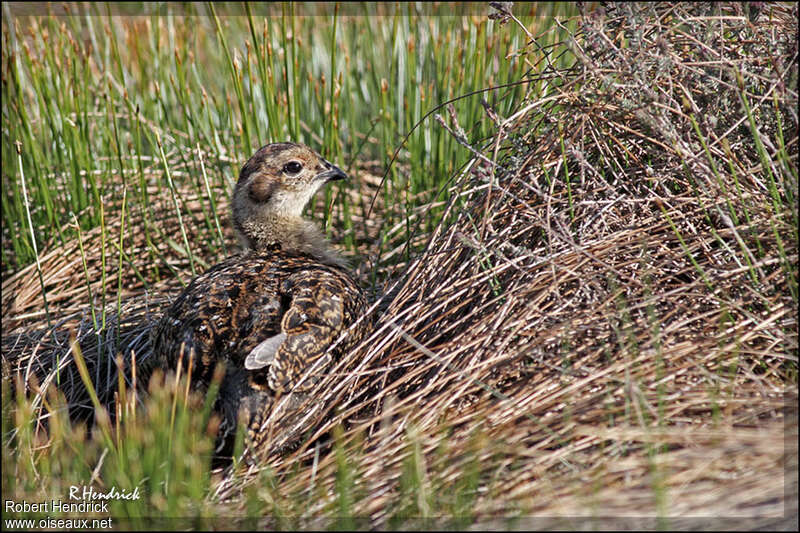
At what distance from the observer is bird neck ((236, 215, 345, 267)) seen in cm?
430

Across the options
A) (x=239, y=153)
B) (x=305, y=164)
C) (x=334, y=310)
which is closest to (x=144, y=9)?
(x=239, y=153)

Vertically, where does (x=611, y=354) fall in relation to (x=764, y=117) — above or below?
below

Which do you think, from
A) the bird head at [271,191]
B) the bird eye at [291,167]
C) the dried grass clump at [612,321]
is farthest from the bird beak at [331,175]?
the dried grass clump at [612,321]

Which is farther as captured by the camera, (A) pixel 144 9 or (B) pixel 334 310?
(A) pixel 144 9

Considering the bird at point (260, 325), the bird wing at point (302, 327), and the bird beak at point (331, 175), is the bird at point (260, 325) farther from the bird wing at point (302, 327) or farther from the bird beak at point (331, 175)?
the bird beak at point (331, 175)

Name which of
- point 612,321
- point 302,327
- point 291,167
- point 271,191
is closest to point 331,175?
point 291,167

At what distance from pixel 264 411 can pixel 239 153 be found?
358 cm

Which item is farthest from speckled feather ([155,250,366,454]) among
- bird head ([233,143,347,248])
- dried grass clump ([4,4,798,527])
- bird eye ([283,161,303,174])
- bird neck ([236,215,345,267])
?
bird eye ([283,161,303,174])

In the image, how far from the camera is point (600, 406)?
9.25ft

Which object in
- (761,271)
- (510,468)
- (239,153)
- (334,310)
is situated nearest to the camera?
(510,468)

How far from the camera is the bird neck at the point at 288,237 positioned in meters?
4.30

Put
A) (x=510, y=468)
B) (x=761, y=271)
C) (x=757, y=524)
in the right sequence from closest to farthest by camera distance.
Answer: (x=757, y=524)
(x=510, y=468)
(x=761, y=271)

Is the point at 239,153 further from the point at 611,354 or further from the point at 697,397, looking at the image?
the point at 697,397

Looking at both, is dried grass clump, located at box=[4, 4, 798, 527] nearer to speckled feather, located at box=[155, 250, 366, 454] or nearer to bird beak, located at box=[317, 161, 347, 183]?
speckled feather, located at box=[155, 250, 366, 454]
